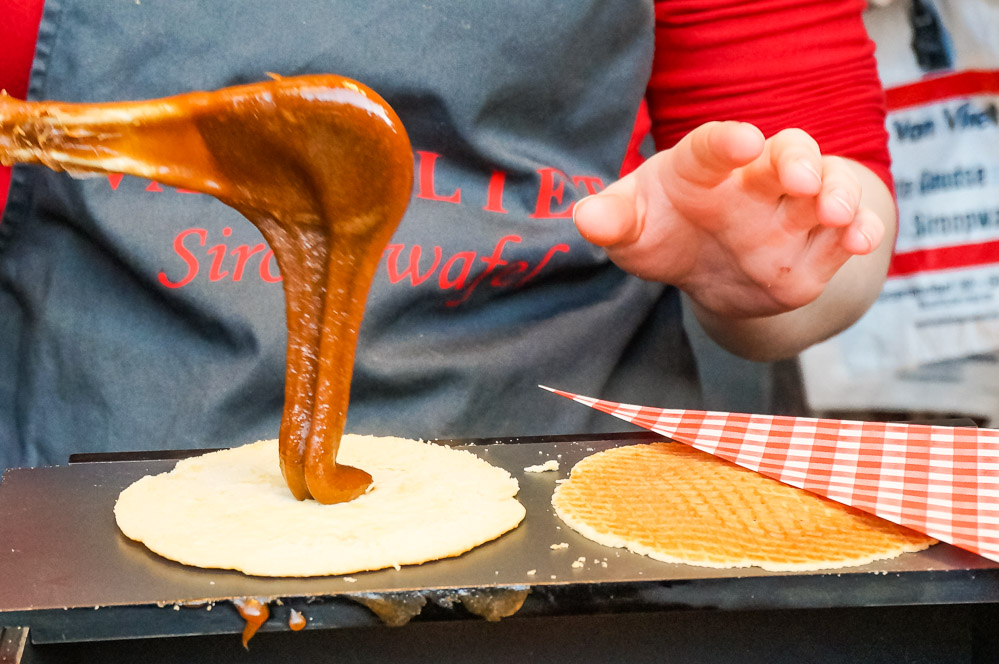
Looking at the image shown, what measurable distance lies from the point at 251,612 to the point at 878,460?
0.76 metres

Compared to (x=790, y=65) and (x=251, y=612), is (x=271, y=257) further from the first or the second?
(x=790, y=65)

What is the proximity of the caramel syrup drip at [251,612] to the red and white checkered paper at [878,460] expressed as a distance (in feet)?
1.93

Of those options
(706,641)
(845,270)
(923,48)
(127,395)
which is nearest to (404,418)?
(127,395)

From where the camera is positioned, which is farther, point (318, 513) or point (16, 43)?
point (16, 43)

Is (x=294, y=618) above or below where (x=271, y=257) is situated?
below

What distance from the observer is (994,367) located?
89.2 inches

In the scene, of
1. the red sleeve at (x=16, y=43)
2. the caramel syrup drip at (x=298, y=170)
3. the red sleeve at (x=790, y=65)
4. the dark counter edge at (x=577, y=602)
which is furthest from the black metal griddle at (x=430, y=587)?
the red sleeve at (x=790, y=65)

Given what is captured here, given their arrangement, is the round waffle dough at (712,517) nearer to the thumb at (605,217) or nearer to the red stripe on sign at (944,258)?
the thumb at (605,217)

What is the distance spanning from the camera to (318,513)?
1043mm

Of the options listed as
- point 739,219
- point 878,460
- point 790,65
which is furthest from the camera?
point 790,65

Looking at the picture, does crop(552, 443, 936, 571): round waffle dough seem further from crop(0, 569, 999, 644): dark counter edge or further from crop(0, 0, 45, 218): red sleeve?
crop(0, 0, 45, 218): red sleeve

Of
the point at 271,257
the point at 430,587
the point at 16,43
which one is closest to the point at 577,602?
the point at 430,587

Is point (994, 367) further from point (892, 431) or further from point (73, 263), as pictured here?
→ point (73, 263)

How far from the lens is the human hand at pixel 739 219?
113cm
